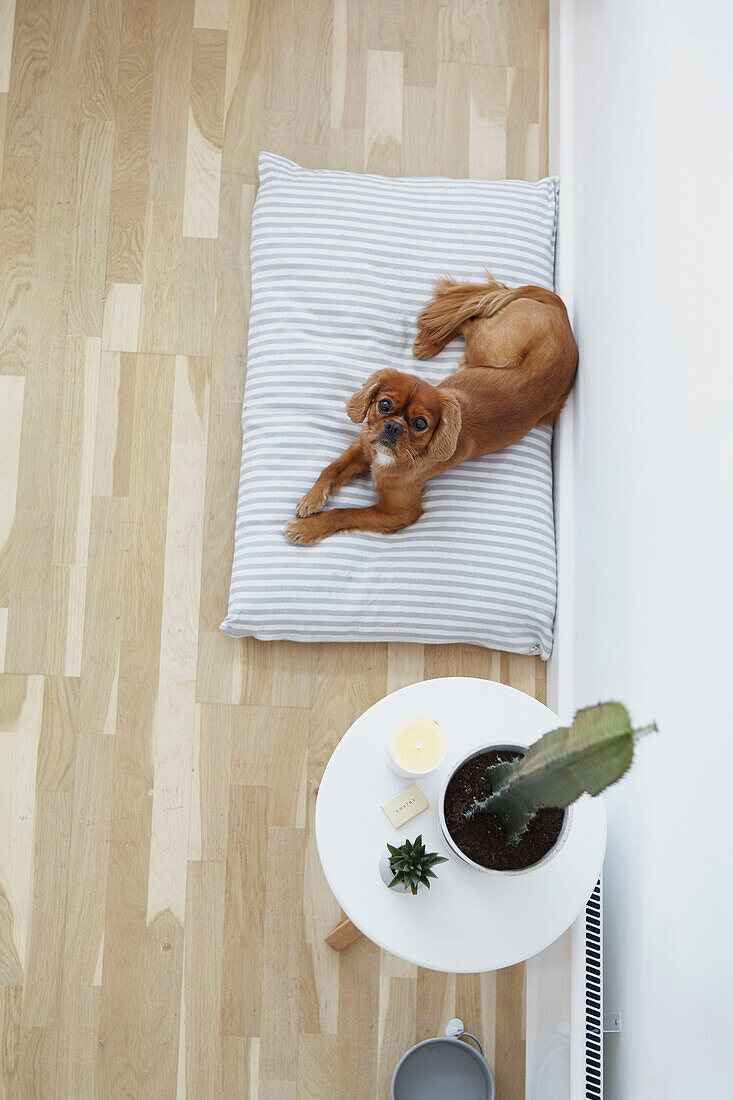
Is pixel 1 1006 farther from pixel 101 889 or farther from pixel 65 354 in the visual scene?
pixel 65 354

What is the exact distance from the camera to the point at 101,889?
173 centimetres

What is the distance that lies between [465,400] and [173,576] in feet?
2.43

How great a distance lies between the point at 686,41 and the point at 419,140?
837 mm

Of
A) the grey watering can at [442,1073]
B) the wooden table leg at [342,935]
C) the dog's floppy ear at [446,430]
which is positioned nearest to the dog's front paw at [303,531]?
the dog's floppy ear at [446,430]

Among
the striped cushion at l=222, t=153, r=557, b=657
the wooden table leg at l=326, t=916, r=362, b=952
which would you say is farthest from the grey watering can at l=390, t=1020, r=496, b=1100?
the striped cushion at l=222, t=153, r=557, b=657

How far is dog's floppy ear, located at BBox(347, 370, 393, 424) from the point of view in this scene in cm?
147

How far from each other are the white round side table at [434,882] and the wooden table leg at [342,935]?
402 mm

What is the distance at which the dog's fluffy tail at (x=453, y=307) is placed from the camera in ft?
5.71

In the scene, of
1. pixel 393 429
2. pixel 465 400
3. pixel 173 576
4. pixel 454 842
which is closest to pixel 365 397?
pixel 393 429

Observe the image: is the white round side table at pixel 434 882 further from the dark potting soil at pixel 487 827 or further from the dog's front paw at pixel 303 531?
the dog's front paw at pixel 303 531

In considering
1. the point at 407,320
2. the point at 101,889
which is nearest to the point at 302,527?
the point at 407,320

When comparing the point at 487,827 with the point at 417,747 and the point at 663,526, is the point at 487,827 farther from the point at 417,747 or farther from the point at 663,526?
the point at 663,526

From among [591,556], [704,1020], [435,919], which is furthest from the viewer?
[591,556]

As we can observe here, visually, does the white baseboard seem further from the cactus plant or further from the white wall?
the cactus plant
